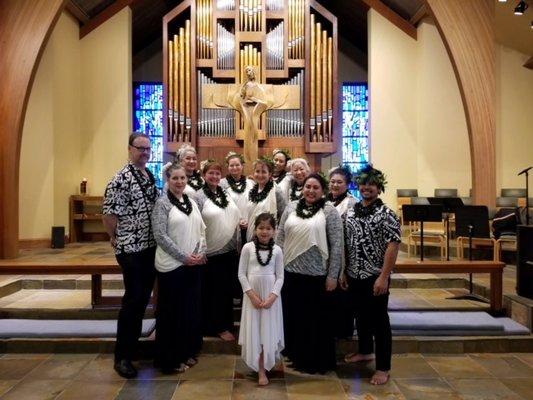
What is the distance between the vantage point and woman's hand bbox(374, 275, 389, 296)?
3033mm

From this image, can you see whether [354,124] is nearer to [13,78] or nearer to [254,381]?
[13,78]

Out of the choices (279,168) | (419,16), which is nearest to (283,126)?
(419,16)

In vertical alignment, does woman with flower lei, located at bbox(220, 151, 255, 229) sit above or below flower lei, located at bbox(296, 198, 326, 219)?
above

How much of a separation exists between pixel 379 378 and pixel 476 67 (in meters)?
4.43

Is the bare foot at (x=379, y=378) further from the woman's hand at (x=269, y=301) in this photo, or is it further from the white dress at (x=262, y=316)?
the woman's hand at (x=269, y=301)

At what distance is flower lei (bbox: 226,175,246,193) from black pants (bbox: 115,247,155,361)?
3.00ft

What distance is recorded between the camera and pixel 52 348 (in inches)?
148

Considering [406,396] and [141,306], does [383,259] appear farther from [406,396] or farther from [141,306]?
[141,306]

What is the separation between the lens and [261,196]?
3.78 m

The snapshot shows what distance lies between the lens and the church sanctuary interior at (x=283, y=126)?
14.0 feet

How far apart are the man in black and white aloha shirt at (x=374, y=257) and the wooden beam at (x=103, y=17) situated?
7.28 meters

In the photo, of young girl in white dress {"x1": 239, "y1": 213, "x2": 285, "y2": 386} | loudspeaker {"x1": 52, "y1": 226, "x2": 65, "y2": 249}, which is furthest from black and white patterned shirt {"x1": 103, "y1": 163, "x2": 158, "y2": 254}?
loudspeaker {"x1": 52, "y1": 226, "x2": 65, "y2": 249}

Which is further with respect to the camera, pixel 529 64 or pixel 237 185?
pixel 529 64

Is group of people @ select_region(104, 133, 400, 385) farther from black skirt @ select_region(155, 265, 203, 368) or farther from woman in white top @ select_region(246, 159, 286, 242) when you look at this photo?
woman in white top @ select_region(246, 159, 286, 242)
